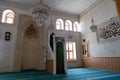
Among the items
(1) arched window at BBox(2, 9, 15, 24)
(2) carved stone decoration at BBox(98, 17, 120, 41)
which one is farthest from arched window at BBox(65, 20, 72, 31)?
(1) arched window at BBox(2, 9, 15, 24)

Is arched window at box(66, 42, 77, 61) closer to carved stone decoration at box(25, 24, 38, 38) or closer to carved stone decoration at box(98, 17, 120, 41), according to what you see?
carved stone decoration at box(98, 17, 120, 41)

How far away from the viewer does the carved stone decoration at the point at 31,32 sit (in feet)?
23.5

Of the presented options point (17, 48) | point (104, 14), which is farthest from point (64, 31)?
point (17, 48)

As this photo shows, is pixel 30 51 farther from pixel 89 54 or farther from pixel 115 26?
pixel 115 26

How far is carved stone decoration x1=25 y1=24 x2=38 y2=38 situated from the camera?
7164 mm

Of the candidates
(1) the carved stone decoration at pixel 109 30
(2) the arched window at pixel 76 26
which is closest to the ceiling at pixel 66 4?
(2) the arched window at pixel 76 26

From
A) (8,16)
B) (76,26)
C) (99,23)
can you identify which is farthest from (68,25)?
(8,16)

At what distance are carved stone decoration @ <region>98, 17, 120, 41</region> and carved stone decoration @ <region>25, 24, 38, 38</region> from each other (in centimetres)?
465

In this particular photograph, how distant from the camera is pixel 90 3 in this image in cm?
728

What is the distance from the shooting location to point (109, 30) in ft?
19.4

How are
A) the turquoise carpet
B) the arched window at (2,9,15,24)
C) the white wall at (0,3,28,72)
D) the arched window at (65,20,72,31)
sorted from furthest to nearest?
the arched window at (65,20,72,31) < the arched window at (2,9,15,24) < the white wall at (0,3,28,72) < the turquoise carpet

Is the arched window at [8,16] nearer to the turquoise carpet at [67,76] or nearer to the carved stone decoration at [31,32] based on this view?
the carved stone decoration at [31,32]

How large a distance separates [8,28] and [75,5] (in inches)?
199

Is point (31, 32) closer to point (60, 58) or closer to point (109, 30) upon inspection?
point (60, 58)
